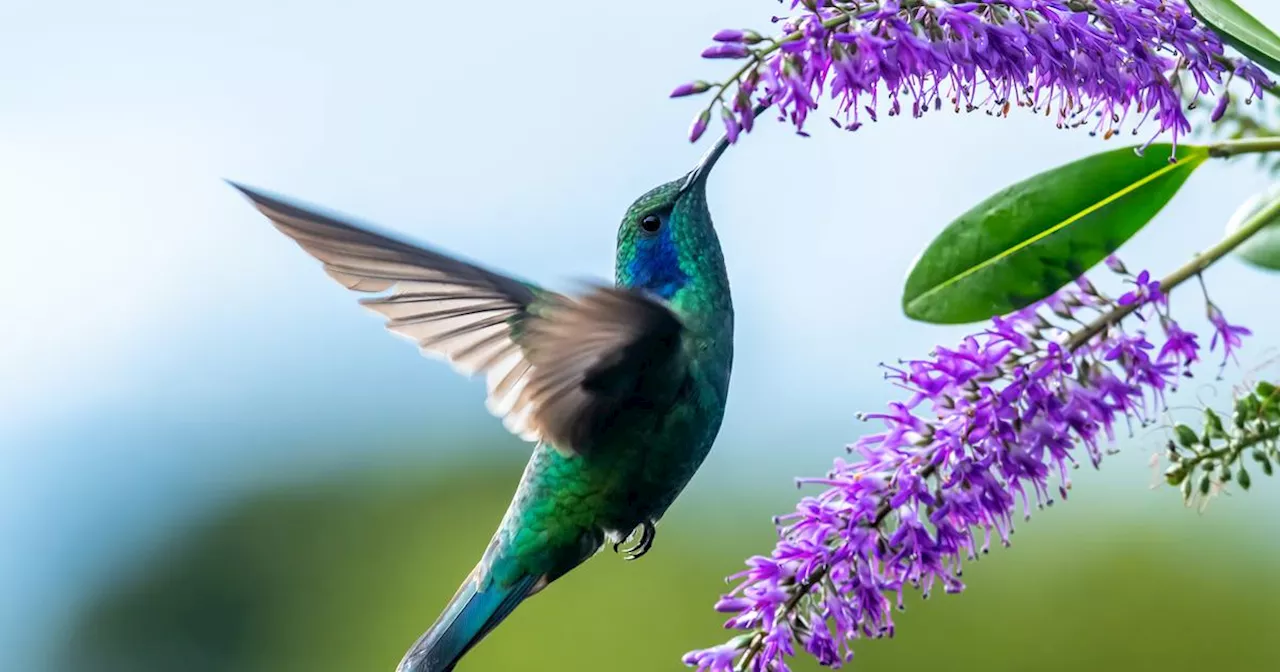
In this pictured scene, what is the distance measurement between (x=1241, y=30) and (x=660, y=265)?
4.69 feet

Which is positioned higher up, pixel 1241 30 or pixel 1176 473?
pixel 1241 30

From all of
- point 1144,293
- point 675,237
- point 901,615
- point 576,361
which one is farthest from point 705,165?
point 901,615

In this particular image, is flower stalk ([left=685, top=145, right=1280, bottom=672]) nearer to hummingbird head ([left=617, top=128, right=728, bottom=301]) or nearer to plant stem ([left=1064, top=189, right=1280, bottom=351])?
plant stem ([left=1064, top=189, right=1280, bottom=351])

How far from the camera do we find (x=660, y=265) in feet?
12.0

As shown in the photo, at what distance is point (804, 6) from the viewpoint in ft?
8.96

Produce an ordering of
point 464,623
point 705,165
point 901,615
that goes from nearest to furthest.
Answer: point 705,165, point 464,623, point 901,615

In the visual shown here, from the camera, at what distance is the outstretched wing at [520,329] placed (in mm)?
3068

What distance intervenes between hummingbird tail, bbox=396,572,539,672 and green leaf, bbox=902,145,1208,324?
1.44 metres

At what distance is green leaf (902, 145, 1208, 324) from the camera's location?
300 centimetres

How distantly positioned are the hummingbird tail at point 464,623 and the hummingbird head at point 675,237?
0.89 metres

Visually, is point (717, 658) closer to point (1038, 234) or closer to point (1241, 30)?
point (1038, 234)

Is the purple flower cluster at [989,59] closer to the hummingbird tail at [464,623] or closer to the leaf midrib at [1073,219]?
the leaf midrib at [1073,219]

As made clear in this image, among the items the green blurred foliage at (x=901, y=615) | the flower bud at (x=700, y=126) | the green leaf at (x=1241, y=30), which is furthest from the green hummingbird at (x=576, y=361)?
the green blurred foliage at (x=901, y=615)

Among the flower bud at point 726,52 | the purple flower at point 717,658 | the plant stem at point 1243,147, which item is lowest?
the purple flower at point 717,658
